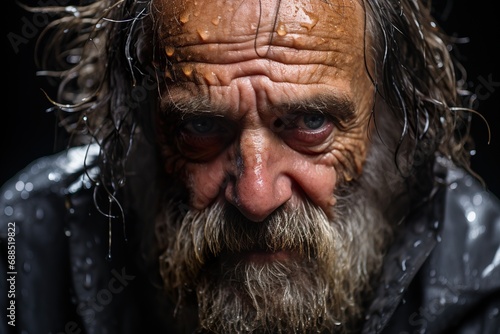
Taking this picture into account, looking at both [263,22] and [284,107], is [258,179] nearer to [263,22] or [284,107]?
[284,107]

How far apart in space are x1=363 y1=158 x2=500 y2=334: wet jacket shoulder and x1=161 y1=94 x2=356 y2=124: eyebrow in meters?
0.41

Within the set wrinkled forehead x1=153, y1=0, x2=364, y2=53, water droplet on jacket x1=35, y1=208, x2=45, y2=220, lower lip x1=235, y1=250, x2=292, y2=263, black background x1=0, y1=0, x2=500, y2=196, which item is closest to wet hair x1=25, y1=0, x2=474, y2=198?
wrinkled forehead x1=153, y1=0, x2=364, y2=53

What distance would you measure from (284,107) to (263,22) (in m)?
0.19

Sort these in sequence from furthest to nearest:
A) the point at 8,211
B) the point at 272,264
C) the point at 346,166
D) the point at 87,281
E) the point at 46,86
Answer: the point at 46,86 → the point at 8,211 → the point at 87,281 → the point at 346,166 → the point at 272,264

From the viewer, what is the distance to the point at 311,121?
1.71m

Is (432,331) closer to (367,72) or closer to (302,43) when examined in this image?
(367,72)

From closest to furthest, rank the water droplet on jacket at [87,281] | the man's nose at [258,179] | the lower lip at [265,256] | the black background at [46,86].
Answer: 1. the man's nose at [258,179]
2. the lower lip at [265,256]
3. the water droplet on jacket at [87,281]
4. the black background at [46,86]

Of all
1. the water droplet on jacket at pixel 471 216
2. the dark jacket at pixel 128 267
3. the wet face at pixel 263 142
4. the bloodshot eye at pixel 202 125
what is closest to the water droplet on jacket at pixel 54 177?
the dark jacket at pixel 128 267

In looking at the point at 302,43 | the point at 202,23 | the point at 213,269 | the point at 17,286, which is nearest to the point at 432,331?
the point at 213,269

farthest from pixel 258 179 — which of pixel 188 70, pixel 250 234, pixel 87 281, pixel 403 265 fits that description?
pixel 87 281

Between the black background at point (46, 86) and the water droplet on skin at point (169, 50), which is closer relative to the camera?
the water droplet on skin at point (169, 50)

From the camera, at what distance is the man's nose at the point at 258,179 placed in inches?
62.6

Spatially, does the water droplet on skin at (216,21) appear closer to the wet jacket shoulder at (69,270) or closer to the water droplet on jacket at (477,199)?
the wet jacket shoulder at (69,270)

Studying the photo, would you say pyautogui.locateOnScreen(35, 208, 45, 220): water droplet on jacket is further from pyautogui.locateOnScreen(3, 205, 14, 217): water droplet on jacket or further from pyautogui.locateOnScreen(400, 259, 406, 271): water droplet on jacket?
pyautogui.locateOnScreen(400, 259, 406, 271): water droplet on jacket
